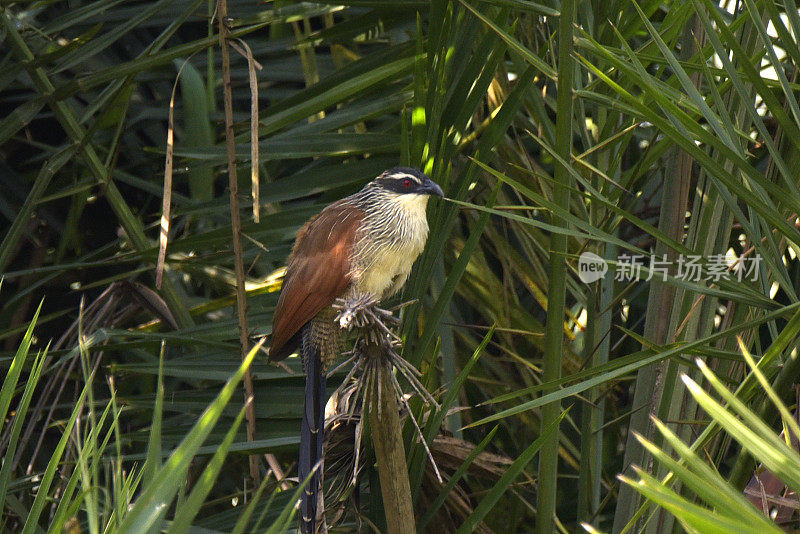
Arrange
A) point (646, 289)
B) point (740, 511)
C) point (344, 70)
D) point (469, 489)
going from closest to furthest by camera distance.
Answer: point (740, 511)
point (344, 70)
point (469, 489)
point (646, 289)

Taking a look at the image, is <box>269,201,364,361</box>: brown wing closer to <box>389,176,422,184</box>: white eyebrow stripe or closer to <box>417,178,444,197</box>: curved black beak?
<box>389,176,422,184</box>: white eyebrow stripe

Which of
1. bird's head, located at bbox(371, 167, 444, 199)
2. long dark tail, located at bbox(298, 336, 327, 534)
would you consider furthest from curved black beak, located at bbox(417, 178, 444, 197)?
long dark tail, located at bbox(298, 336, 327, 534)

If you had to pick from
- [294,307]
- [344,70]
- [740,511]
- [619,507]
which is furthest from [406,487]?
[344,70]

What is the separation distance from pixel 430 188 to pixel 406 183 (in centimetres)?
20

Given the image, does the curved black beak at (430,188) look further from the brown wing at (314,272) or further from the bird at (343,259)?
the brown wing at (314,272)

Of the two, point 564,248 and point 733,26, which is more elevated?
point 733,26

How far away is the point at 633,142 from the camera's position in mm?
3039

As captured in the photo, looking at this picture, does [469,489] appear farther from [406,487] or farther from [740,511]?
[740,511]

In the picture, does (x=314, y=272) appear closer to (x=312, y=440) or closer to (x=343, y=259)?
(x=343, y=259)

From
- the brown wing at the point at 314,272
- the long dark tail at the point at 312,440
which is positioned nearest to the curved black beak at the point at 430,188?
the brown wing at the point at 314,272

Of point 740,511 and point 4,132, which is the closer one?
point 740,511

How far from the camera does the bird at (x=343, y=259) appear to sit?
7.16 feet

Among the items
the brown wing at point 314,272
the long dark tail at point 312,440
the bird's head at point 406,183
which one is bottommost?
the long dark tail at point 312,440

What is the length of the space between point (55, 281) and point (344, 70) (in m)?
1.50
